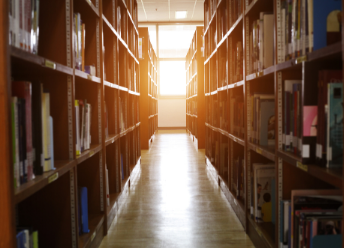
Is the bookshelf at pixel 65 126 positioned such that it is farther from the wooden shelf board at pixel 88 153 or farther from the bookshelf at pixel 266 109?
the bookshelf at pixel 266 109

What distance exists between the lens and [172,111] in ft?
38.1

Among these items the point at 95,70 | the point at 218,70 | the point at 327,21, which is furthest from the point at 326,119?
the point at 218,70

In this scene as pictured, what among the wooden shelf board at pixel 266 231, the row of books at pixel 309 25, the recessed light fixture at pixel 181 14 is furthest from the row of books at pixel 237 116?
the recessed light fixture at pixel 181 14

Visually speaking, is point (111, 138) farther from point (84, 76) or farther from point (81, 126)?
point (84, 76)

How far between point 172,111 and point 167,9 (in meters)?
3.90

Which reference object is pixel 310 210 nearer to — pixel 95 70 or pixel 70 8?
pixel 70 8

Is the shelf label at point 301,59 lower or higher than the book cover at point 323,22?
lower

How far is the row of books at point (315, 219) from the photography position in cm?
120

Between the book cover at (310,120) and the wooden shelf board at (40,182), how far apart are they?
985 mm

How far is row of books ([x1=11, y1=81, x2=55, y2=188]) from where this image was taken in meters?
1.03

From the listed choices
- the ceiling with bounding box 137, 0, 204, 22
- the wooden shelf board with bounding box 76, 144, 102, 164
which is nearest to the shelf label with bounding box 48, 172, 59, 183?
the wooden shelf board with bounding box 76, 144, 102, 164

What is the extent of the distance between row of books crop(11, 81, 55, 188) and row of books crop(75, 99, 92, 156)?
37 centimetres

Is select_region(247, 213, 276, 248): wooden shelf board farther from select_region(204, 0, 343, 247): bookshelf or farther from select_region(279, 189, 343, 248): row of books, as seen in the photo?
select_region(279, 189, 343, 248): row of books

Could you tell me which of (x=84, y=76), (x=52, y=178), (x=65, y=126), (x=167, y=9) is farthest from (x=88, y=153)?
(x=167, y=9)
